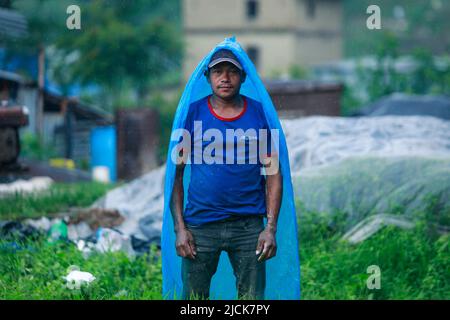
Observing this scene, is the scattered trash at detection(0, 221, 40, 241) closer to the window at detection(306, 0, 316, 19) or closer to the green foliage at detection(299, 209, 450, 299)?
the green foliage at detection(299, 209, 450, 299)

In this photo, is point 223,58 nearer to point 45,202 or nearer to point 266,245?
point 266,245

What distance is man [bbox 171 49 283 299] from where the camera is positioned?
4.24 meters

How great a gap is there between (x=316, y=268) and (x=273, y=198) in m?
2.02

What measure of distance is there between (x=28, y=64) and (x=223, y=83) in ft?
66.4

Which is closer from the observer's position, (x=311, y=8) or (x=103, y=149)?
(x=103, y=149)

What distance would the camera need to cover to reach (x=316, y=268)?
616 cm

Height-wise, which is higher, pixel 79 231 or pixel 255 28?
pixel 255 28

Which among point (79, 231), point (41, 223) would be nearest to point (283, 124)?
point (79, 231)

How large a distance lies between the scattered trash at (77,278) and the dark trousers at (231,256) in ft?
3.28

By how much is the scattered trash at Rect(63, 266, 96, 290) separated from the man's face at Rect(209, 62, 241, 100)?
1.76 meters

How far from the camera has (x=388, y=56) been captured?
20.3 m

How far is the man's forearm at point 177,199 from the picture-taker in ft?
14.3
